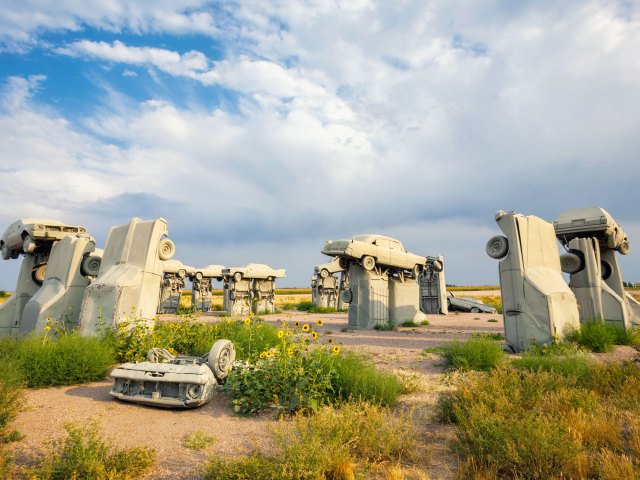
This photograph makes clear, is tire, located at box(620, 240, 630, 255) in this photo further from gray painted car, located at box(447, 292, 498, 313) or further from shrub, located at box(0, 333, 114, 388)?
shrub, located at box(0, 333, 114, 388)

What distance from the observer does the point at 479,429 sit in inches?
164

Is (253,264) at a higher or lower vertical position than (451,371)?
Answer: higher

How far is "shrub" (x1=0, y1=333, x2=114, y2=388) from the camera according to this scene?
22.3 ft

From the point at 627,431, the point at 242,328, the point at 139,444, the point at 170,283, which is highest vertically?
the point at 170,283

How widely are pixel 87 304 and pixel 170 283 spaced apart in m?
22.4

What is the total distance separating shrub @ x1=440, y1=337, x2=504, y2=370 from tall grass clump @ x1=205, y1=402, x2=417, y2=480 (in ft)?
12.8

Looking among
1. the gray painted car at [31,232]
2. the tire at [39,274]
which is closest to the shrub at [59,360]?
the gray painted car at [31,232]

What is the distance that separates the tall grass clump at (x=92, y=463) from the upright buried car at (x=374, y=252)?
45.7 ft

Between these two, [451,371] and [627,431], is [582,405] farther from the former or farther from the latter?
[451,371]

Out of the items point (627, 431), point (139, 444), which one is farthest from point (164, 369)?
point (627, 431)

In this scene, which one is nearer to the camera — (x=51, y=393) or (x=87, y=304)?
(x=51, y=393)

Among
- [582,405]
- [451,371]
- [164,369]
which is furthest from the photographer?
[451,371]

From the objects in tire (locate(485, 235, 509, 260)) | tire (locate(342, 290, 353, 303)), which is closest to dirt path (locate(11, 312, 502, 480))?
tire (locate(485, 235, 509, 260))

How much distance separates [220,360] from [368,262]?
1209 centimetres
